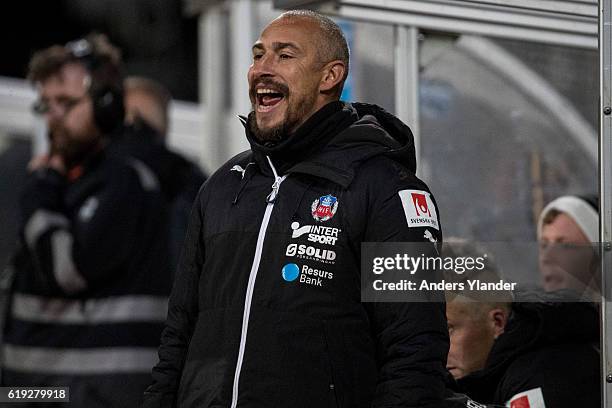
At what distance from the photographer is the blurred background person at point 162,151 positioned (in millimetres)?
5816

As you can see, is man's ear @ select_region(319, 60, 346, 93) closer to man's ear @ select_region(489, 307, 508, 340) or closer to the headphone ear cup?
man's ear @ select_region(489, 307, 508, 340)

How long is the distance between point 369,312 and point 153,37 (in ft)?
13.2

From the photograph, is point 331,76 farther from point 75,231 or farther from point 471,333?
point 75,231

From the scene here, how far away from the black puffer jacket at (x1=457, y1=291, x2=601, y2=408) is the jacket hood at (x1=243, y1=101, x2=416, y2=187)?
2.43 ft

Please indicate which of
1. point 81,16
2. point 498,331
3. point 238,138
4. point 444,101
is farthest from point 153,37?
point 498,331

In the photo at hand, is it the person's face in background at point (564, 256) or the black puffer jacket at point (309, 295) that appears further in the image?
the person's face in background at point (564, 256)

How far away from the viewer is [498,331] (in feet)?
11.6

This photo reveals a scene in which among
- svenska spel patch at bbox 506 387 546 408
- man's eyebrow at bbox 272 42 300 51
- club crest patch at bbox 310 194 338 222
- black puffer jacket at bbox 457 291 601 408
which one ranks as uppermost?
man's eyebrow at bbox 272 42 300 51

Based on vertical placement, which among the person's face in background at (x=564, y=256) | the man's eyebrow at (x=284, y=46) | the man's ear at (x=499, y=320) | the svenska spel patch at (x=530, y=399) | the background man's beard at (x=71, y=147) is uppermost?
the background man's beard at (x=71, y=147)

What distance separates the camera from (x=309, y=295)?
269cm

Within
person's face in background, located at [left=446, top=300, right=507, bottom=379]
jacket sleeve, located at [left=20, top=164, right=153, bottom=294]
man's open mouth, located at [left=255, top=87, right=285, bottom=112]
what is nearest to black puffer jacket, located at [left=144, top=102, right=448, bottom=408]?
man's open mouth, located at [left=255, top=87, right=285, bottom=112]

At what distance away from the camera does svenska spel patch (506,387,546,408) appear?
10.7 feet
